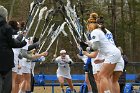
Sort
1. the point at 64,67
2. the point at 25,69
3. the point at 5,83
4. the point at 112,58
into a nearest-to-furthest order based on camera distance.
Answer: the point at 5,83 < the point at 112,58 < the point at 25,69 < the point at 64,67

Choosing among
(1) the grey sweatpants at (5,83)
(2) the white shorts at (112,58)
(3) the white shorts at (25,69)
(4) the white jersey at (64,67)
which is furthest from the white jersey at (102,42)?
(4) the white jersey at (64,67)

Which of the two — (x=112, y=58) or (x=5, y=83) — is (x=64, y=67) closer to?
(x=112, y=58)

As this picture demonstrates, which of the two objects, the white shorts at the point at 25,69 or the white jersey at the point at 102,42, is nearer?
the white jersey at the point at 102,42

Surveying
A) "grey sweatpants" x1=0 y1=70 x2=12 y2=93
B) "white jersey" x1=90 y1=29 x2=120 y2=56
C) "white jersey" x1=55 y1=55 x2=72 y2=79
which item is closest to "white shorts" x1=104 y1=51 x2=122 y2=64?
"white jersey" x1=90 y1=29 x2=120 y2=56

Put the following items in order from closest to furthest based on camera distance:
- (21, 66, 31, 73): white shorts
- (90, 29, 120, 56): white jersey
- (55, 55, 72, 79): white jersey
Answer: (90, 29, 120, 56): white jersey
(21, 66, 31, 73): white shorts
(55, 55, 72, 79): white jersey

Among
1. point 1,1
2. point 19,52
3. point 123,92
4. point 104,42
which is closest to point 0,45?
point 104,42

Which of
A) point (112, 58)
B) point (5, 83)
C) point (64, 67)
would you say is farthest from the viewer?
Answer: point (64, 67)

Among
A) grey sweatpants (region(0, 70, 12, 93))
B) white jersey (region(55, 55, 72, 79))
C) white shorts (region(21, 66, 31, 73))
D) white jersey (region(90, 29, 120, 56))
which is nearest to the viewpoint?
grey sweatpants (region(0, 70, 12, 93))

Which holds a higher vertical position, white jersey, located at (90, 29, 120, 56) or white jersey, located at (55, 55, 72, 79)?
white jersey, located at (90, 29, 120, 56)

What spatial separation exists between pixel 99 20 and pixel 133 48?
24579 millimetres

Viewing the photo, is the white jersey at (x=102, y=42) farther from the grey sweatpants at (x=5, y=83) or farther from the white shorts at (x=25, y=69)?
the white shorts at (x=25, y=69)

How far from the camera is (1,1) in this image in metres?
36.9

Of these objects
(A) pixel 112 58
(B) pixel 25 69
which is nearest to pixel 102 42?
(A) pixel 112 58

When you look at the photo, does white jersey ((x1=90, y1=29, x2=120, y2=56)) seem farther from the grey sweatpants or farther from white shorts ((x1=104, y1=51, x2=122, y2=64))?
the grey sweatpants
